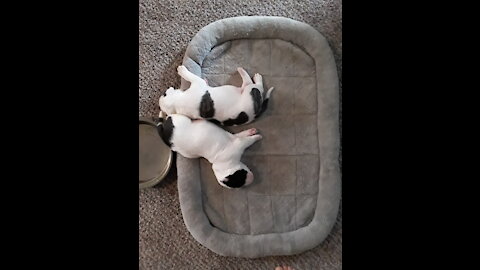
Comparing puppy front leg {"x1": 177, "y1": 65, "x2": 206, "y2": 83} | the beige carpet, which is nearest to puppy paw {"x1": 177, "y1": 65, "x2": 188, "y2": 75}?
puppy front leg {"x1": 177, "y1": 65, "x2": 206, "y2": 83}

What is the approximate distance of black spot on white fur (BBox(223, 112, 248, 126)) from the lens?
1.31 metres

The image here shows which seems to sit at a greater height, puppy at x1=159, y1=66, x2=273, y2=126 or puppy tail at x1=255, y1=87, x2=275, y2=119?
puppy at x1=159, y1=66, x2=273, y2=126

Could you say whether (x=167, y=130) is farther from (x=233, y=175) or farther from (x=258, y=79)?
(x=258, y=79)

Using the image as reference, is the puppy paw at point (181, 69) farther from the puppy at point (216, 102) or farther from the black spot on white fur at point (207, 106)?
the black spot on white fur at point (207, 106)

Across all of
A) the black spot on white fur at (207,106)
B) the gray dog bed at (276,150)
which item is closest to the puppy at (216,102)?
the black spot on white fur at (207,106)

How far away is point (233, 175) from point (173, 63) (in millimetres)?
538

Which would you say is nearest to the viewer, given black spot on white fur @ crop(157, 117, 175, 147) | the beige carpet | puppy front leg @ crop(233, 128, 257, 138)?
black spot on white fur @ crop(157, 117, 175, 147)

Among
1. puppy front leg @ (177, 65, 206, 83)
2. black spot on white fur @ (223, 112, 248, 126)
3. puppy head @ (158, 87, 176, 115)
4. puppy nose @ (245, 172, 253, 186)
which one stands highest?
puppy front leg @ (177, 65, 206, 83)

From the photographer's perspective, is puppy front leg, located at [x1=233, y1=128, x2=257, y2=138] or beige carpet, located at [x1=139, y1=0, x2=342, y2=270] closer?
puppy front leg, located at [x1=233, y1=128, x2=257, y2=138]

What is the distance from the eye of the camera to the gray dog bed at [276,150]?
4.65ft

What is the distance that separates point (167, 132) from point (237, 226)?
0.47 m

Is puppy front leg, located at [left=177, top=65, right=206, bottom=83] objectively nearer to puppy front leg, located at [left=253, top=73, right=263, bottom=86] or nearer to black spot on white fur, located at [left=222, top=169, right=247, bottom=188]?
puppy front leg, located at [left=253, top=73, right=263, bottom=86]

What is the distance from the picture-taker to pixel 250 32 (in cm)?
143

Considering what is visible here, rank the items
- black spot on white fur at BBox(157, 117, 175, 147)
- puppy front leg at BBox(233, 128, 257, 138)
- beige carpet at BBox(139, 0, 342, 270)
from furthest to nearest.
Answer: beige carpet at BBox(139, 0, 342, 270) < puppy front leg at BBox(233, 128, 257, 138) < black spot on white fur at BBox(157, 117, 175, 147)
